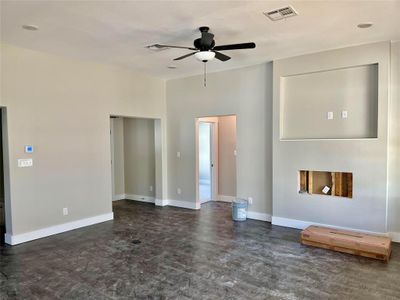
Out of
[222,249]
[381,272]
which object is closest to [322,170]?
[381,272]

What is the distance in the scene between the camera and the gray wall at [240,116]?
18.5 feet

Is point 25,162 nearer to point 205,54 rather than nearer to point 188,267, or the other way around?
point 188,267

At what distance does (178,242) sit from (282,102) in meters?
3.02

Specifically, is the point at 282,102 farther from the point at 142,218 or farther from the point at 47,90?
the point at 47,90

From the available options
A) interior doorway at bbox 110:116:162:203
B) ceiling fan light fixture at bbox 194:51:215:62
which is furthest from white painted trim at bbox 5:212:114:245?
ceiling fan light fixture at bbox 194:51:215:62

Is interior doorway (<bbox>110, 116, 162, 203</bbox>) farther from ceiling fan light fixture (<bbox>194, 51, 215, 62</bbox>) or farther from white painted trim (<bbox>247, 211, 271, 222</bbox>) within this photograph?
ceiling fan light fixture (<bbox>194, 51, 215, 62</bbox>)

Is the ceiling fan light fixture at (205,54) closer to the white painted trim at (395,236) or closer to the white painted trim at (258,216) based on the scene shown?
the white painted trim at (258,216)

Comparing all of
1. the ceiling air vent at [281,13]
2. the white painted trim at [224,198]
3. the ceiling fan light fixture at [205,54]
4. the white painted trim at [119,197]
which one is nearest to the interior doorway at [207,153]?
the white painted trim at [224,198]

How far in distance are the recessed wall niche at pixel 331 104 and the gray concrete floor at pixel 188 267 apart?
176 centimetres

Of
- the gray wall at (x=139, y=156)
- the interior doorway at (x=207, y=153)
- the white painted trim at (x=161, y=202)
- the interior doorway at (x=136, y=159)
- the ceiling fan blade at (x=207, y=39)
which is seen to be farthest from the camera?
the interior doorway at (x=207, y=153)

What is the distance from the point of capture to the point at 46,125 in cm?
482

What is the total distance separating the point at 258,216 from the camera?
5.78 m

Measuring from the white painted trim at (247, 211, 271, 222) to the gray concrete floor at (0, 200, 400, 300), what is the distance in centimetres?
46

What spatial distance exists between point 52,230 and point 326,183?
468cm
